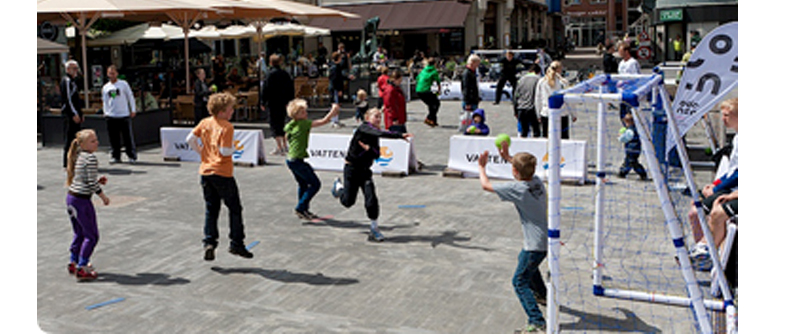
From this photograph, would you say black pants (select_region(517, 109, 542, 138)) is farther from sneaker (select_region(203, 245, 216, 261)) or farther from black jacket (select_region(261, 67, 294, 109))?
sneaker (select_region(203, 245, 216, 261))

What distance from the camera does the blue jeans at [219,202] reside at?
853cm

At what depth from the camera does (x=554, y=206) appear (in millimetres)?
6352

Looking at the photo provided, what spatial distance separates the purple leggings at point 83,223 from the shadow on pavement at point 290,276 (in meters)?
1.23

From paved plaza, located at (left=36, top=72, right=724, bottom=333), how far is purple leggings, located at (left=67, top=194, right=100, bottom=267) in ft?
1.11

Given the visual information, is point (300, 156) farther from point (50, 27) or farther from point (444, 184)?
point (50, 27)

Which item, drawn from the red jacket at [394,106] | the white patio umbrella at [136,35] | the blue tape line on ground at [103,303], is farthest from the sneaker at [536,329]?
the white patio umbrella at [136,35]

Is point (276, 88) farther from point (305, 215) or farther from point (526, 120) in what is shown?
point (305, 215)

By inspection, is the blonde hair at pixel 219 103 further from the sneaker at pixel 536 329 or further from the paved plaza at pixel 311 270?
the sneaker at pixel 536 329

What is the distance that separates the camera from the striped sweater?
328 inches

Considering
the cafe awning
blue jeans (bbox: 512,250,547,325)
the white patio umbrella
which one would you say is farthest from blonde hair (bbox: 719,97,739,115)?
the cafe awning

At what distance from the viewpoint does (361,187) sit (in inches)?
388

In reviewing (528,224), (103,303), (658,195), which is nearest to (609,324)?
(528,224)

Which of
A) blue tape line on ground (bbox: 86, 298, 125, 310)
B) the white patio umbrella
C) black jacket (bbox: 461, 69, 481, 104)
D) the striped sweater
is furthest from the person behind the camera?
the white patio umbrella

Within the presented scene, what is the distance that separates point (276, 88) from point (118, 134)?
121 inches
